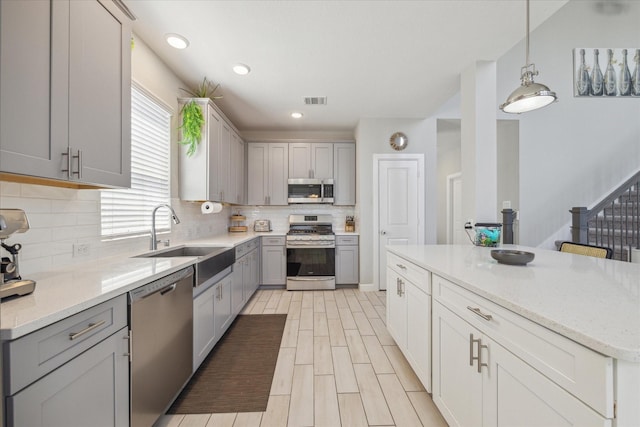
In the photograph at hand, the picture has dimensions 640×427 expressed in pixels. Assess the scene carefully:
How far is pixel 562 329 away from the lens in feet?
2.43

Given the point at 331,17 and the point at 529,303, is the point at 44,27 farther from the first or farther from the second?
→ the point at 529,303

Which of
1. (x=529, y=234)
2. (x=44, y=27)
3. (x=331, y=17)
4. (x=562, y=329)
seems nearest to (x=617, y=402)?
(x=562, y=329)

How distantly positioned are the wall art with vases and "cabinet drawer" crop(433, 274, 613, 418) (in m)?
5.40

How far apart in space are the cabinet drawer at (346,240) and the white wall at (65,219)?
8.86 feet

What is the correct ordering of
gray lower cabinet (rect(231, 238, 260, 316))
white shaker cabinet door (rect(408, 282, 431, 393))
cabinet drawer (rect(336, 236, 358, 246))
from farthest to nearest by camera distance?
cabinet drawer (rect(336, 236, 358, 246))
gray lower cabinet (rect(231, 238, 260, 316))
white shaker cabinet door (rect(408, 282, 431, 393))

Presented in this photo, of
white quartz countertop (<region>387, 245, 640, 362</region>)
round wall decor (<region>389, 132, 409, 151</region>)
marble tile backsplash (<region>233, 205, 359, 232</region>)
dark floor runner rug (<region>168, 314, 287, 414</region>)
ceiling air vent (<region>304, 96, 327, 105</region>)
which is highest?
ceiling air vent (<region>304, 96, 327, 105</region>)

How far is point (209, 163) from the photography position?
2.95 meters

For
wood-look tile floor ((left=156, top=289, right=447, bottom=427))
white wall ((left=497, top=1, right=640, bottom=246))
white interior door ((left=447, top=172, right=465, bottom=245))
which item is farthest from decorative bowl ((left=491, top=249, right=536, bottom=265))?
white interior door ((left=447, top=172, right=465, bottom=245))

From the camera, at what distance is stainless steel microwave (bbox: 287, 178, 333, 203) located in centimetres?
446

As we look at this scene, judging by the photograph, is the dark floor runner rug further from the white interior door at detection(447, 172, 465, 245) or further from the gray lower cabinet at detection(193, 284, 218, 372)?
the white interior door at detection(447, 172, 465, 245)

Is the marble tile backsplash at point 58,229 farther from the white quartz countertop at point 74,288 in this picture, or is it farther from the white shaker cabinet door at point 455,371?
the white shaker cabinet door at point 455,371

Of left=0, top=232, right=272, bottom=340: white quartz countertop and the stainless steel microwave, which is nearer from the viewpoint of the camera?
left=0, top=232, right=272, bottom=340: white quartz countertop

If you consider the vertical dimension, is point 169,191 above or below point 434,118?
below

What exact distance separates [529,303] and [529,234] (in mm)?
4704
